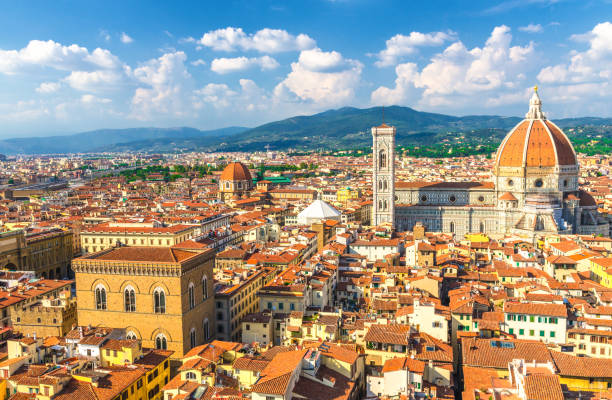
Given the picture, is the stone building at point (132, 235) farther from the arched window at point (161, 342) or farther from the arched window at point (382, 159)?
the arched window at point (382, 159)

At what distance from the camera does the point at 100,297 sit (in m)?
32.1

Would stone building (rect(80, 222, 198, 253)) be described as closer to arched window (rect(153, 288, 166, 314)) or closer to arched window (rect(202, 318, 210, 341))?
arched window (rect(202, 318, 210, 341))

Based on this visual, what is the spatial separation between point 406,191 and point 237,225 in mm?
30203

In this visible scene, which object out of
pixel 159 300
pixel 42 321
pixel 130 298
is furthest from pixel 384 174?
pixel 42 321

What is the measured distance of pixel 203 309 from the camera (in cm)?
3325

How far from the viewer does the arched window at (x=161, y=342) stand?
3101 cm

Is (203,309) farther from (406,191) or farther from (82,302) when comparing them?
(406,191)

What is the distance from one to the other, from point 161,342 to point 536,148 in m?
62.1

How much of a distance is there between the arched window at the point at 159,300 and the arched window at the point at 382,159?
2060 inches

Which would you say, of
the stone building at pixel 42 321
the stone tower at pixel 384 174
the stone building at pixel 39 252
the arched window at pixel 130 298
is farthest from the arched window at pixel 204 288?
the stone tower at pixel 384 174

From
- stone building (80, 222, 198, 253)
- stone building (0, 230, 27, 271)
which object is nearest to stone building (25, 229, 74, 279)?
stone building (0, 230, 27, 271)

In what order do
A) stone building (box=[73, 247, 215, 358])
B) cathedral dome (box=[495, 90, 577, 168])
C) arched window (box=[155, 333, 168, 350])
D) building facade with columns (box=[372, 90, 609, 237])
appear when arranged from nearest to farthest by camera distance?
stone building (box=[73, 247, 215, 358]) < arched window (box=[155, 333, 168, 350]) < building facade with columns (box=[372, 90, 609, 237]) < cathedral dome (box=[495, 90, 577, 168])

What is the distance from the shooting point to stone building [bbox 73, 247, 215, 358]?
101 feet

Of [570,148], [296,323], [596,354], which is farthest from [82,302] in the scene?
[570,148]
